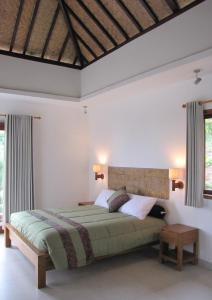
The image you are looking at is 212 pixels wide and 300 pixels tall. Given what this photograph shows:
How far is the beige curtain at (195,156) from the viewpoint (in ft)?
12.2

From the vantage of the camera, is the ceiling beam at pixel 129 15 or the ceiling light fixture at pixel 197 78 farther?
the ceiling beam at pixel 129 15

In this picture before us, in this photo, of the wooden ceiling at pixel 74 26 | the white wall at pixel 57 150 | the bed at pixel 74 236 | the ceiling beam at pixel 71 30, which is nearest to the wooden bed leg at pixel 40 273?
the bed at pixel 74 236

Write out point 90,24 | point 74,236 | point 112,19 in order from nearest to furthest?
1. point 74,236
2. point 112,19
3. point 90,24

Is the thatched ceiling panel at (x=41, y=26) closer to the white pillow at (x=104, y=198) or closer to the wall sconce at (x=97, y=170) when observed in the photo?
the wall sconce at (x=97, y=170)

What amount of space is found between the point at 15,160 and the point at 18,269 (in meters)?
2.19

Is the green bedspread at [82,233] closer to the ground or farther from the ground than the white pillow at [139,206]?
closer to the ground

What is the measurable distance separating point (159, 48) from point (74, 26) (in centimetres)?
187

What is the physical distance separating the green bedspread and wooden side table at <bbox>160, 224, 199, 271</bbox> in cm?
21

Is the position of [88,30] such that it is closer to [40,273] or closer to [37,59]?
[37,59]

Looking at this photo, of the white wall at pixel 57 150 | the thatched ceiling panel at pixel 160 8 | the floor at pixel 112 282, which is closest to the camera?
the floor at pixel 112 282

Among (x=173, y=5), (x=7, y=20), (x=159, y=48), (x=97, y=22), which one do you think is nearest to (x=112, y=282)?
(x=159, y=48)

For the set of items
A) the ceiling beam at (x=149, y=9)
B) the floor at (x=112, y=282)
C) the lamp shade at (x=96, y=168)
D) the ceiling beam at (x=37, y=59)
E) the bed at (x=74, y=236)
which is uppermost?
the ceiling beam at (x=149, y=9)

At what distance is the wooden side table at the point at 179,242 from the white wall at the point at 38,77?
3082mm

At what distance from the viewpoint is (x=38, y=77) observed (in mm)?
4961
